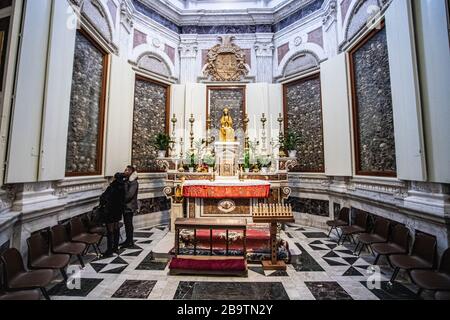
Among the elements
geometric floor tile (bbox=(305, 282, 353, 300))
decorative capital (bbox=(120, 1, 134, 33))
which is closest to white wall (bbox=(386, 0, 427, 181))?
geometric floor tile (bbox=(305, 282, 353, 300))

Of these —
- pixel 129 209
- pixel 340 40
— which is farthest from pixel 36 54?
pixel 340 40

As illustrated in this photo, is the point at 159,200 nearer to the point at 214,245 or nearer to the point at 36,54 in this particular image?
the point at 214,245

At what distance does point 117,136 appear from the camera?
261 inches

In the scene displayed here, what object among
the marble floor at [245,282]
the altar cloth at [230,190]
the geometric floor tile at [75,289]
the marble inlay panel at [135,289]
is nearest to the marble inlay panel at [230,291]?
the marble floor at [245,282]

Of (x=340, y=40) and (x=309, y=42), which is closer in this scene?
(x=340, y=40)

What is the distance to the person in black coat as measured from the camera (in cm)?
455

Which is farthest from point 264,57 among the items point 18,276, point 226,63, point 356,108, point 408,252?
point 18,276

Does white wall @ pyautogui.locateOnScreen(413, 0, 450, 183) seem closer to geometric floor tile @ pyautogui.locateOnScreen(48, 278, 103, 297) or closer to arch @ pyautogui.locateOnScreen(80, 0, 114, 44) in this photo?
geometric floor tile @ pyautogui.locateOnScreen(48, 278, 103, 297)

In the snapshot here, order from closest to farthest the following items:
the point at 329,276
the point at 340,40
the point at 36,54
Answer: the point at 36,54
the point at 329,276
the point at 340,40

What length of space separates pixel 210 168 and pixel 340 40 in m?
5.20

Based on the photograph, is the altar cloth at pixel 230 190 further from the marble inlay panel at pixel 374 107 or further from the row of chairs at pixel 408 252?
the marble inlay panel at pixel 374 107

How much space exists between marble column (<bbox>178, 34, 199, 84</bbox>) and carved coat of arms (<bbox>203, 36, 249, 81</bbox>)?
47 cm

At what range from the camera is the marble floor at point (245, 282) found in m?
3.18
